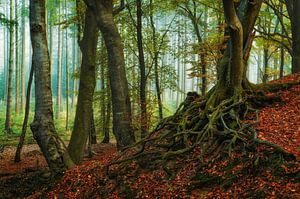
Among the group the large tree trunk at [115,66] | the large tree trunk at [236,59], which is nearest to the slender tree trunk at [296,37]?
the large tree trunk at [236,59]

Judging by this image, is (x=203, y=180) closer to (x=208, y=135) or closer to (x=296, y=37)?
(x=208, y=135)

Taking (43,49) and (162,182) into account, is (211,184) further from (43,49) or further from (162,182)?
(43,49)

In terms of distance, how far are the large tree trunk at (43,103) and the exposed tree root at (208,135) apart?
1258mm

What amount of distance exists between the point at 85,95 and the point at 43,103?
2.57m

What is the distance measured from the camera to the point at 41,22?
303 inches

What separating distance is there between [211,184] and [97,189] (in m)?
2.41

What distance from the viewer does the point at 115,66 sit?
8.52 m

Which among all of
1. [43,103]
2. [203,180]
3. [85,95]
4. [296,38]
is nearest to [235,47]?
[203,180]

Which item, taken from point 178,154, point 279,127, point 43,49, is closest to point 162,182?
point 178,154

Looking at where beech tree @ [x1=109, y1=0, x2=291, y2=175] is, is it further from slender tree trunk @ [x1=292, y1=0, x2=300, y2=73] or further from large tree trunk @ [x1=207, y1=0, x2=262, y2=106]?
slender tree trunk @ [x1=292, y1=0, x2=300, y2=73]

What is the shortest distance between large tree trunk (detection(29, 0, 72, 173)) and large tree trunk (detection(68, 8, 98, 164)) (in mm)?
2124

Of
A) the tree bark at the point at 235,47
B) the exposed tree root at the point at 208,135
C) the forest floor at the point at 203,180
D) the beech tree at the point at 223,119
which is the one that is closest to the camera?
the forest floor at the point at 203,180

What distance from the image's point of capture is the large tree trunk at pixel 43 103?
748 cm

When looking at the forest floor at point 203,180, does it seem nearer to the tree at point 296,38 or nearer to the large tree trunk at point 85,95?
the large tree trunk at point 85,95
